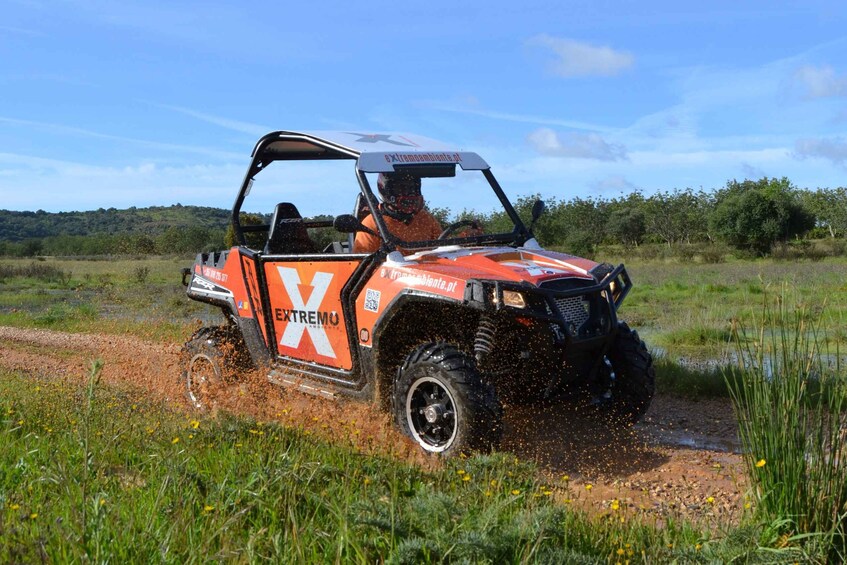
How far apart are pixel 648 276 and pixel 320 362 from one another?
22.6 m

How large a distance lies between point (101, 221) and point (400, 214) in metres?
107

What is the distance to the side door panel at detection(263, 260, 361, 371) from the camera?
623cm

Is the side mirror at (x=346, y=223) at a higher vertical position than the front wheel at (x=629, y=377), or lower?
higher

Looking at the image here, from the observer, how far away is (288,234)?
7.45 metres

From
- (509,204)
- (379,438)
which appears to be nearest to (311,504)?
(379,438)

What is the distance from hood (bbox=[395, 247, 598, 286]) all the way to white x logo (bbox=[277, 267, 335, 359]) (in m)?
0.83

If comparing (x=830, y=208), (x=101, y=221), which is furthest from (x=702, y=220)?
(x=101, y=221)

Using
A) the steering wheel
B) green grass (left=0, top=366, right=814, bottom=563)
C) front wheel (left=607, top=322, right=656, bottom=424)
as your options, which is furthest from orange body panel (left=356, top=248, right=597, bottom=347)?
green grass (left=0, top=366, right=814, bottom=563)

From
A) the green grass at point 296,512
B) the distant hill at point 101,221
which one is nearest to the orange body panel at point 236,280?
the green grass at point 296,512

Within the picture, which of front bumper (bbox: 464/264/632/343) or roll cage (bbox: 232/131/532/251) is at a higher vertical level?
roll cage (bbox: 232/131/532/251)

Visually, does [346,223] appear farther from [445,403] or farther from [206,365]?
[206,365]

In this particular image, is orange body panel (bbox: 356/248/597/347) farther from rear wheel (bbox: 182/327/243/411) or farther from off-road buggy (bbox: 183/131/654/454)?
rear wheel (bbox: 182/327/243/411)

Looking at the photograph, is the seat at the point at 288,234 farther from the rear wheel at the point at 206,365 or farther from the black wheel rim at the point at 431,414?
the black wheel rim at the point at 431,414

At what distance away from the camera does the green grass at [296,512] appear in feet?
10.4
